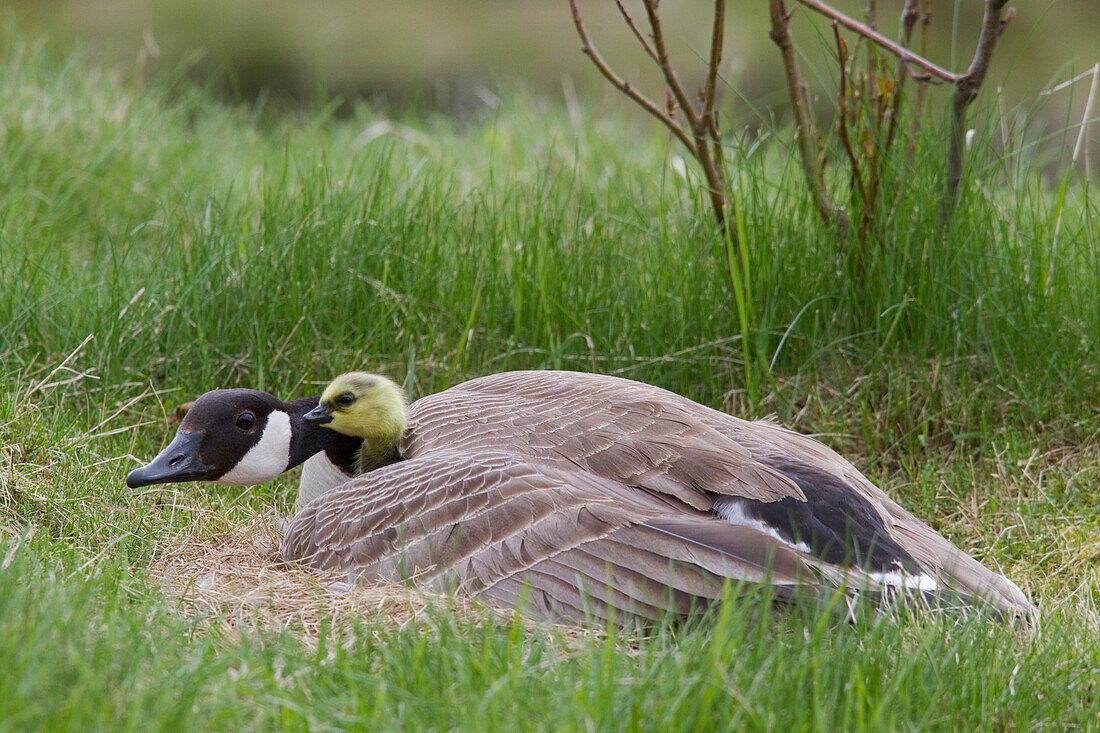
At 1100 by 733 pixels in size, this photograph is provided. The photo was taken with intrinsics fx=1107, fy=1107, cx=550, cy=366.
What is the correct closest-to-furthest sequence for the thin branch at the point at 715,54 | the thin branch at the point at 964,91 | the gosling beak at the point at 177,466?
the gosling beak at the point at 177,466 < the thin branch at the point at 964,91 < the thin branch at the point at 715,54

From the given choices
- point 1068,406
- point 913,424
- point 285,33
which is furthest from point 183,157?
point 285,33

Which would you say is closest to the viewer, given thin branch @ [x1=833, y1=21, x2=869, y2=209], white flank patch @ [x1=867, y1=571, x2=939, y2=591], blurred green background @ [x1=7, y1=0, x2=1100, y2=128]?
white flank patch @ [x1=867, y1=571, x2=939, y2=591]

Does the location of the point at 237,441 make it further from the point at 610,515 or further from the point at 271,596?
the point at 610,515

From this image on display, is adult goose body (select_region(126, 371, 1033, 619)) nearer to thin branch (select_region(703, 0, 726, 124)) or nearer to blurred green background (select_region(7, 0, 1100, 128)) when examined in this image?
thin branch (select_region(703, 0, 726, 124))

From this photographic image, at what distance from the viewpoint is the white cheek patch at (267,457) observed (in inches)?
160

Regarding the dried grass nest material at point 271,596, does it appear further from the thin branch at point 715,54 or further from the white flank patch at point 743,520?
the thin branch at point 715,54

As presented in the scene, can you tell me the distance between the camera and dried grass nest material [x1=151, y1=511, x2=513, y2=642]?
10.1 feet

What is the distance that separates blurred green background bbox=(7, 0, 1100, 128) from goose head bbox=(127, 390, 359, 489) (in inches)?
291

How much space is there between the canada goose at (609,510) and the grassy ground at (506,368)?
0.18m

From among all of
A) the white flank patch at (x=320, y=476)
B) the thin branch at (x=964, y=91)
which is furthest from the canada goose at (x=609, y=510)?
the thin branch at (x=964, y=91)

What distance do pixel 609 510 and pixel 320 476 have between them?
4.98 feet

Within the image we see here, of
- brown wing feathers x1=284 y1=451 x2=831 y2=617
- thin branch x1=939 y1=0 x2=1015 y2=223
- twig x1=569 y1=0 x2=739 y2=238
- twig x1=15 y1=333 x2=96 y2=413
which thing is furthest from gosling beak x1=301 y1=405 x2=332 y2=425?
thin branch x1=939 y1=0 x2=1015 y2=223

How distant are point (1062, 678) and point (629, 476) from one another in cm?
132

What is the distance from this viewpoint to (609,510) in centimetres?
322
